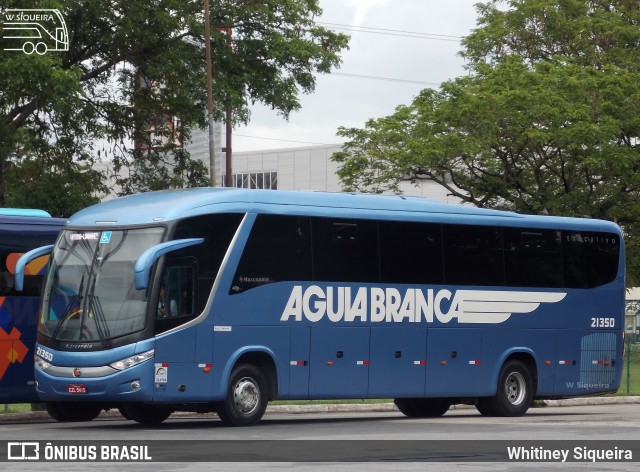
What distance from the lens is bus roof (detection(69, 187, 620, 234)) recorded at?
64.8 feet

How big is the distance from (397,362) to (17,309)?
20.6 ft

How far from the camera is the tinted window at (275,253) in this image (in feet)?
66.2

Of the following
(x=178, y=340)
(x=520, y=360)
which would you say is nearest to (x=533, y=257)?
(x=520, y=360)

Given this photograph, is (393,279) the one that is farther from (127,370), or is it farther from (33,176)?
(33,176)

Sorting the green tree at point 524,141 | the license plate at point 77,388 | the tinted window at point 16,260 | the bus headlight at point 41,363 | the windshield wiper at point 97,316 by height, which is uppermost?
the green tree at point 524,141

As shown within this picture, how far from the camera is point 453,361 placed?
921 inches

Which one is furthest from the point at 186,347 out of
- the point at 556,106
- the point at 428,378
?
the point at 556,106

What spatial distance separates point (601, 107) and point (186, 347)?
1123 inches

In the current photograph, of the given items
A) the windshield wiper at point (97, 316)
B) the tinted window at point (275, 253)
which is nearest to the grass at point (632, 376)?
the tinted window at point (275, 253)

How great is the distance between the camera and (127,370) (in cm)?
1891

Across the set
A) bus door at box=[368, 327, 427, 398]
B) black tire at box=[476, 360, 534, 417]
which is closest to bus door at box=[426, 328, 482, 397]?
bus door at box=[368, 327, 427, 398]

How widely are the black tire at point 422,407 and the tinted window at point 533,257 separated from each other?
8.69ft

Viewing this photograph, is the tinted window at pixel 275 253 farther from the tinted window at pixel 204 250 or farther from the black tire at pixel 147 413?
the black tire at pixel 147 413

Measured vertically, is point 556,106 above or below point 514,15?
below
